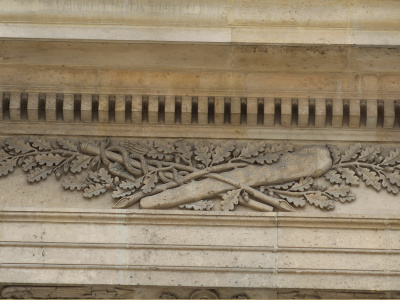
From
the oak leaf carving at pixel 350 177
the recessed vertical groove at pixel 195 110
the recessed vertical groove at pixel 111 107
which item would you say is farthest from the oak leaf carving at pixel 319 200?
the recessed vertical groove at pixel 111 107

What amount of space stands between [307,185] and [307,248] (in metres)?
0.52

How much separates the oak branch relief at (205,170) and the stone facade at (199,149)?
0.01 meters

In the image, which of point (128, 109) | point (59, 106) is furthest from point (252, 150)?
point (59, 106)

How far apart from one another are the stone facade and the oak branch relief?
1cm

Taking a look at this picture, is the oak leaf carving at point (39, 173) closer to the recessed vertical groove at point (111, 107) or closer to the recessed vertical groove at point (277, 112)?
the recessed vertical groove at point (111, 107)

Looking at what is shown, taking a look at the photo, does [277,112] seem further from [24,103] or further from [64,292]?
[64,292]

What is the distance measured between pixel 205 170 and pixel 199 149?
192 mm

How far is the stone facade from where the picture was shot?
29.3 feet

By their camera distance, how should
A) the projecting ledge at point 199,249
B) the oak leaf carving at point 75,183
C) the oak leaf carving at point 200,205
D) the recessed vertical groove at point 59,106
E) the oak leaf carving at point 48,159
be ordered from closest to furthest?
the projecting ledge at point 199,249
the oak leaf carving at point 200,205
the oak leaf carving at point 75,183
the oak leaf carving at point 48,159
the recessed vertical groove at point 59,106

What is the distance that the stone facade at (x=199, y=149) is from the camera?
8.95m

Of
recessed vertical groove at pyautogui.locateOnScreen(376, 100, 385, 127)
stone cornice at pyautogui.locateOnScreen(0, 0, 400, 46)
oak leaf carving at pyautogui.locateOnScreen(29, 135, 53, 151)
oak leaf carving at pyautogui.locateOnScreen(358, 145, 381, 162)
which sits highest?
stone cornice at pyautogui.locateOnScreen(0, 0, 400, 46)

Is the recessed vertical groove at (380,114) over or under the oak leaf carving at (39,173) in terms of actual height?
over

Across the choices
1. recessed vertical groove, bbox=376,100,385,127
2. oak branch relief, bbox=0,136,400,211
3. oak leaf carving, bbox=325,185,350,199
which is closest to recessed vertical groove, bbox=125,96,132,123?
oak branch relief, bbox=0,136,400,211

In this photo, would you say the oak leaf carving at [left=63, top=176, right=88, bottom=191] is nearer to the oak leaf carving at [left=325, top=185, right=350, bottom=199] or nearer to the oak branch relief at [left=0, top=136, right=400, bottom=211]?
the oak branch relief at [left=0, top=136, right=400, bottom=211]
